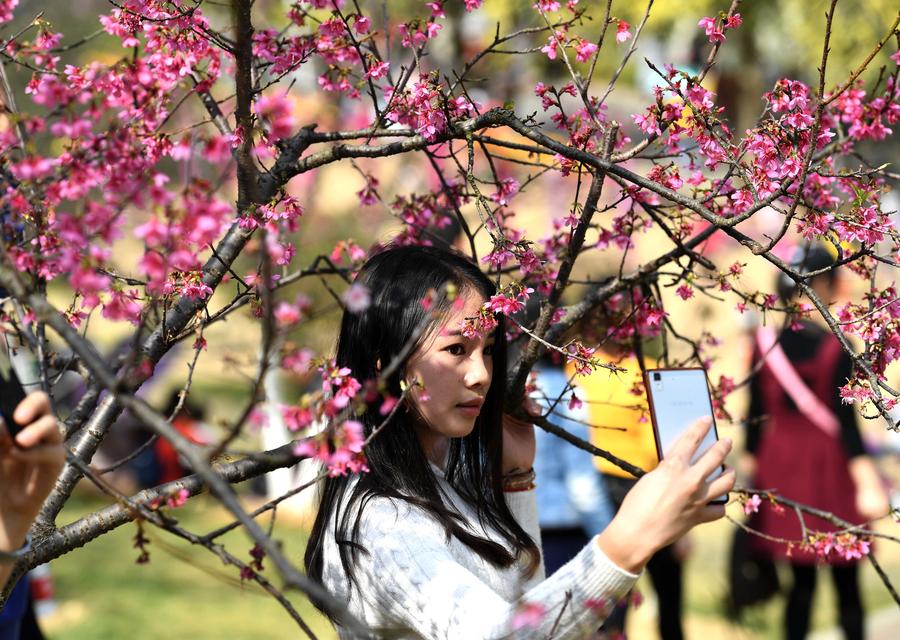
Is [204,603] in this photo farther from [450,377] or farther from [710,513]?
[710,513]

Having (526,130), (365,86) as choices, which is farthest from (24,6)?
(526,130)

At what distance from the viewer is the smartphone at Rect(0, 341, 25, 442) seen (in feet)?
4.96

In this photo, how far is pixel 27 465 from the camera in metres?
1.54

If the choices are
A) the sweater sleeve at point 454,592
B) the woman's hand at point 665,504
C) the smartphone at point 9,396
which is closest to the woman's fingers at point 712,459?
the woman's hand at point 665,504

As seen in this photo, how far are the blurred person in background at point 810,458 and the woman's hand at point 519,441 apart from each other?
7.94 feet

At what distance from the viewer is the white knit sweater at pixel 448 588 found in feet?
5.29

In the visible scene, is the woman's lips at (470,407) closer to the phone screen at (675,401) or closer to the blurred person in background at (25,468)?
the phone screen at (675,401)

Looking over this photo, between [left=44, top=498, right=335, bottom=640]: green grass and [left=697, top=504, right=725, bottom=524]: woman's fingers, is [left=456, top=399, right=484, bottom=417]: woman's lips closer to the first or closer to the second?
[left=697, top=504, right=725, bottom=524]: woman's fingers

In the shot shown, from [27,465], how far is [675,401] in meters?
1.13

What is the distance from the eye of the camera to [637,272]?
2.49 m

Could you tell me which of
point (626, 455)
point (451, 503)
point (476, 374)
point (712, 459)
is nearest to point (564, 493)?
point (626, 455)

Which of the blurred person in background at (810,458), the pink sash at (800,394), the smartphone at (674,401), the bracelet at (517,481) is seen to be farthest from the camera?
the pink sash at (800,394)

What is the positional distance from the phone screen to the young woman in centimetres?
28

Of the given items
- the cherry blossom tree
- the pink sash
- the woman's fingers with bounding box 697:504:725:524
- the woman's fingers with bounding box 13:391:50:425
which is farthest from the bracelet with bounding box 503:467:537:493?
the pink sash
